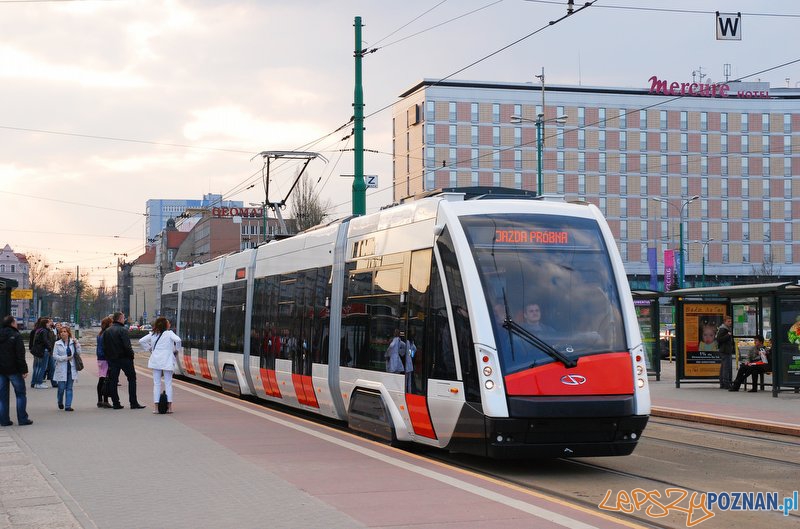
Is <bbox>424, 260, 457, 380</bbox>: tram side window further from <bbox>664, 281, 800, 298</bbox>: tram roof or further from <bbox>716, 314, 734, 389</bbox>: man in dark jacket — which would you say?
<bbox>716, 314, 734, 389</bbox>: man in dark jacket

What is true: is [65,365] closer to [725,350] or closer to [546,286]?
[546,286]

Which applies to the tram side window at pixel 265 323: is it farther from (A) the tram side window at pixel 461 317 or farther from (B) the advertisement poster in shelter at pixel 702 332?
(B) the advertisement poster in shelter at pixel 702 332

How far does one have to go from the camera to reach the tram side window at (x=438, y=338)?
1109 cm

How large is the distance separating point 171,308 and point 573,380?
22.9 m

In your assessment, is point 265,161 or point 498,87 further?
point 498,87

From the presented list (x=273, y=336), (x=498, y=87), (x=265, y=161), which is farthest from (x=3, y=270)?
(x=273, y=336)

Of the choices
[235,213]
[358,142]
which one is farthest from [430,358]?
[235,213]

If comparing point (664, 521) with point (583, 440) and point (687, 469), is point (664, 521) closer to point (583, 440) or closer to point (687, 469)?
point (583, 440)

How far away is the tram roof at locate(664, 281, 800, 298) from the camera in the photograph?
2073cm

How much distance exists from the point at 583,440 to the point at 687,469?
1.67 meters

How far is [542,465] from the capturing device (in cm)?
1171

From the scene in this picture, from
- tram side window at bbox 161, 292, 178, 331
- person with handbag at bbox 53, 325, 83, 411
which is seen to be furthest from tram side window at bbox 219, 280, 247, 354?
tram side window at bbox 161, 292, 178, 331

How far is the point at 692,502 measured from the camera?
366 inches

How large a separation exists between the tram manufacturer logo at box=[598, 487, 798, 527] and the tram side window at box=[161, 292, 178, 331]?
22915 mm
